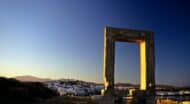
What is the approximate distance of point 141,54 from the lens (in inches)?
711

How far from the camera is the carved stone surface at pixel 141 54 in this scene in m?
16.5

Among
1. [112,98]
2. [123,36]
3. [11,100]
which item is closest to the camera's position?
[112,98]

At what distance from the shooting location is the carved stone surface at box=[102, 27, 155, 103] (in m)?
16.5

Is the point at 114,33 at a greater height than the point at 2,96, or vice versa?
the point at 114,33

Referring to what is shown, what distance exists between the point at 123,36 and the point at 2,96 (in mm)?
10215

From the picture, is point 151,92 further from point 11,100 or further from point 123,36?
point 11,100

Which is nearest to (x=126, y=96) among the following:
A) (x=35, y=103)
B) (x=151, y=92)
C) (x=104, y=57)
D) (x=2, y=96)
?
(x=151, y=92)

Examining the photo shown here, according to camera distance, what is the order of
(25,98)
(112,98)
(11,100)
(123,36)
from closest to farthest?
(112,98) → (123,36) → (11,100) → (25,98)

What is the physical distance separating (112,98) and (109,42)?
11.2 ft

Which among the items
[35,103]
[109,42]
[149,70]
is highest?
[109,42]

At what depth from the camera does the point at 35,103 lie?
69.4 ft

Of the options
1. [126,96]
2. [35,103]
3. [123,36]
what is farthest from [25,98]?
[123,36]

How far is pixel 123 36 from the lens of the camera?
17.2 meters

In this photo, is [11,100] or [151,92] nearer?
[151,92]
